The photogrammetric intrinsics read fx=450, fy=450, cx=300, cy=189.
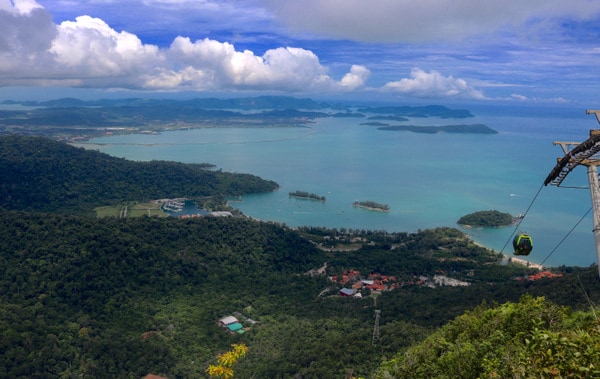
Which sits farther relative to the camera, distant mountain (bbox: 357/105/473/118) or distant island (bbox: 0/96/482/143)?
distant mountain (bbox: 357/105/473/118)

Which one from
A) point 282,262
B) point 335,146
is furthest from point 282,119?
point 282,262

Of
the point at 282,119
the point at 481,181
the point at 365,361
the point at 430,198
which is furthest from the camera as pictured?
the point at 282,119

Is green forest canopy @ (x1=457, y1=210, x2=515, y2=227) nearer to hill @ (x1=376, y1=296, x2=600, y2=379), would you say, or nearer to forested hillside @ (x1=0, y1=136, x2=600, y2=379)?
forested hillside @ (x1=0, y1=136, x2=600, y2=379)

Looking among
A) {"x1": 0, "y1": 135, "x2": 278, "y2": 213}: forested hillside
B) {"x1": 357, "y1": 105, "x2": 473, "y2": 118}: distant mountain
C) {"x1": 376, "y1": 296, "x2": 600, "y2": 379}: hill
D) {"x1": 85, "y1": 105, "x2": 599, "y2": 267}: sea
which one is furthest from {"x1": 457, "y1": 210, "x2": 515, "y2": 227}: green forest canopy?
{"x1": 357, "y1": 105, "x2": 473, "y2": 118}: distant mountain

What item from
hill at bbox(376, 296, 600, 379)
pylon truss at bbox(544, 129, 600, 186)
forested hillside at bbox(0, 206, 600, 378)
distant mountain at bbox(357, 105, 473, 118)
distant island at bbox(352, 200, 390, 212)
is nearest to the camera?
hill at bbox(376, 296, 600, 379)

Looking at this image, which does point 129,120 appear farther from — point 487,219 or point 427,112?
point 427,112

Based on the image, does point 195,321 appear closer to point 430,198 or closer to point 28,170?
point 28,170
